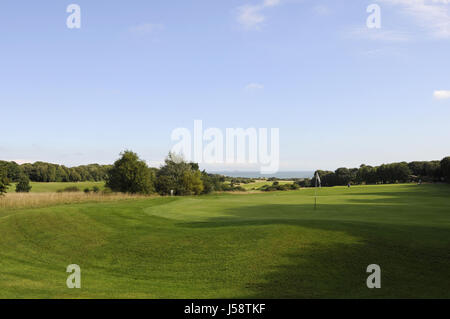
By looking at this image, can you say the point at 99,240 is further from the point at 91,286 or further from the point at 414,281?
the point at 414,281

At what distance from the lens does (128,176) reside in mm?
43281

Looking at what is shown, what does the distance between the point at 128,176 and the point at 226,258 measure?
1338 inches

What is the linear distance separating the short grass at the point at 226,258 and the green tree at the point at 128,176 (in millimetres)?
25713

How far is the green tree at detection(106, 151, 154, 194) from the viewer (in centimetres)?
4356

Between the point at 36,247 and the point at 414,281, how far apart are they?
14.5 metres

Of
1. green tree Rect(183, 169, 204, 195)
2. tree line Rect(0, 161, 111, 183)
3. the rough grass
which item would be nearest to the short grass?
the rough grass

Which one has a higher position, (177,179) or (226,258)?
(177,179)

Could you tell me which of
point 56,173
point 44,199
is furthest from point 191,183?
point 56,173

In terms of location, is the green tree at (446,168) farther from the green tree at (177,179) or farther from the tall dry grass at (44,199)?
the tall dry grass at (44,199)

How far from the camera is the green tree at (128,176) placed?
43.6 meters

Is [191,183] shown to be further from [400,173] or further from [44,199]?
[400,173]

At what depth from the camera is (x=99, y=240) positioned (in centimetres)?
1497

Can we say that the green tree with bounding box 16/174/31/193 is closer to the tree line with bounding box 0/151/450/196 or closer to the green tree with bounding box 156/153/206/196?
the tree line with bounding box 0/151/450/196
